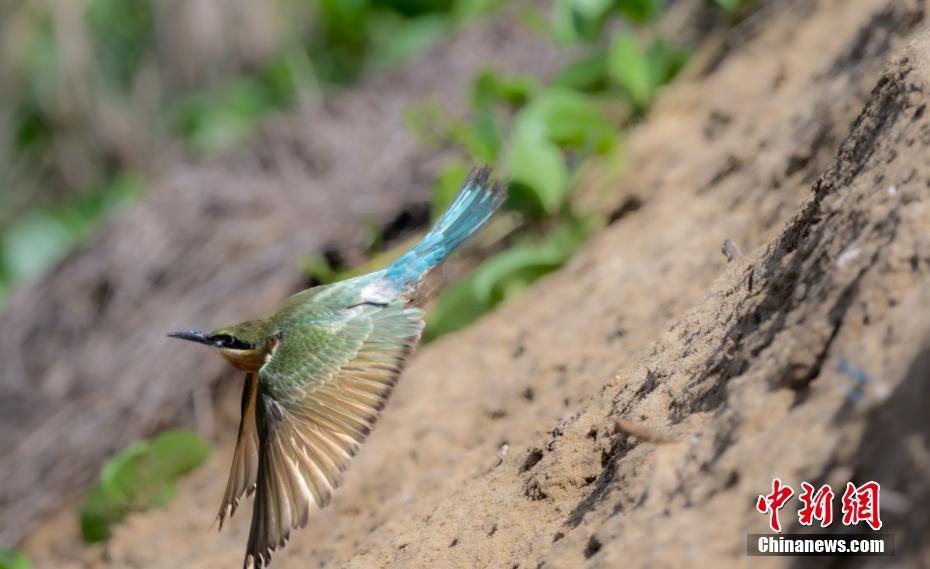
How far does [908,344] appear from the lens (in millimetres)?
1351

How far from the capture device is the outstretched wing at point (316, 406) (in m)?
2.20

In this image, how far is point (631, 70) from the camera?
382 centimetres

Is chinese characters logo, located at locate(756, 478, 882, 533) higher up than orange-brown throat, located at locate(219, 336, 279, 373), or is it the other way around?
orange-brown throat, located at locate(219, 336, 279, 373)

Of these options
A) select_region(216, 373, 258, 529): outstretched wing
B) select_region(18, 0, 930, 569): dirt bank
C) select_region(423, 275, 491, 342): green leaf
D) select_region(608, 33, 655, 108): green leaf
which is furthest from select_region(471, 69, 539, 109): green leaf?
select_region(216, 373, 258, 529): outstretched wing

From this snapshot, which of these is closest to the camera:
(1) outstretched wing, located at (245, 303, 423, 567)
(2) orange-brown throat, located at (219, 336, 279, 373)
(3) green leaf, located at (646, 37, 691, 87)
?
(1) outstretched wing, located at (245, 303, 423, 567)

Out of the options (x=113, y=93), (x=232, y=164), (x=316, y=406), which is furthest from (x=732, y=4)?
(x=113, y=93)

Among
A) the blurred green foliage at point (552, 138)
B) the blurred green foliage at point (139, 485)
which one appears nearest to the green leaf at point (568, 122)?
the blurred green foliage at point (552, 138)

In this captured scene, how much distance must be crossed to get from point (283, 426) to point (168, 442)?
4.38 feet

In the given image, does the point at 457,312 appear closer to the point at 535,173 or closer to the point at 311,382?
the point at 535,173

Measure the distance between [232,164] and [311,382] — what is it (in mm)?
3143

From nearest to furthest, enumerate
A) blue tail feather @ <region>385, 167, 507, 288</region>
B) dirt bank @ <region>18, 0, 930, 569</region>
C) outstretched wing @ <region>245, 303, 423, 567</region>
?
1. dirt bank @ <region>18, 0, 930, 569</region>
2. outstretched wing @ <region>245, 303, 423, 567</region>
3. blue tail feather @ <region>385, 167, 507, 288</region>

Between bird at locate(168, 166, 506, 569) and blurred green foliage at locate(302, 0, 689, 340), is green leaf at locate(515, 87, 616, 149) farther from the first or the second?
bird at locate(168, 166, 506, 569)

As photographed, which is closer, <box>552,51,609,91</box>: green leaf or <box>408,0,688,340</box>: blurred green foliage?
<box>408,0,688,340</box>: blurred green foliage

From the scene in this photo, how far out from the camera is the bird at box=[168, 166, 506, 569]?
2219mm
